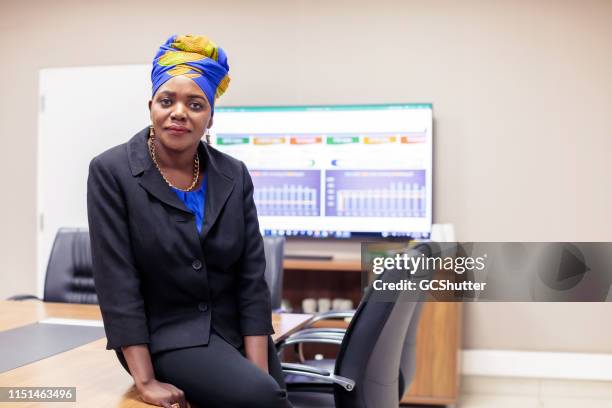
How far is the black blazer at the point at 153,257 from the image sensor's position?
1.36 metres

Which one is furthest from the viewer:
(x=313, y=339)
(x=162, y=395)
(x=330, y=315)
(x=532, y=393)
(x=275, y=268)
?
(x=532, y=393)

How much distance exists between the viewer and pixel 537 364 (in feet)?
13.0

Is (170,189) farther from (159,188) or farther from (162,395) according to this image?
(162,395)

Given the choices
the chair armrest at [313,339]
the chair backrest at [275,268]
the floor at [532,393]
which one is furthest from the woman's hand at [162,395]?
the floor at [532,393]

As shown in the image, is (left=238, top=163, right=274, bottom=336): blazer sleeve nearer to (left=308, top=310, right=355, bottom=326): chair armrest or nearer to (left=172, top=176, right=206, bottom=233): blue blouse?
(left=172, top=176, right=206, bottom=233): blue blouse

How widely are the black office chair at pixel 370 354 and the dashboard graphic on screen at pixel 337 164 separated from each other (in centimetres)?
201

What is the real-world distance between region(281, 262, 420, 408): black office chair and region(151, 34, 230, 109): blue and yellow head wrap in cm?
65

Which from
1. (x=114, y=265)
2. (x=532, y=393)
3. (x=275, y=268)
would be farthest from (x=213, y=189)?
(x=532, y=393)

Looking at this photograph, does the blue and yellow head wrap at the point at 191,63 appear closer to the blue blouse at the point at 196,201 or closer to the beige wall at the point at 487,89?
the blue blouse at the point at 196,201

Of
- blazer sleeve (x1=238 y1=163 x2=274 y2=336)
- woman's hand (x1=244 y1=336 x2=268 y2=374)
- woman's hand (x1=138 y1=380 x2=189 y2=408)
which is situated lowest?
woman's hand (x1=138 y1=380 x2=189 y2=408)

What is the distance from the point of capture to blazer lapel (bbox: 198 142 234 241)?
4.72 feet

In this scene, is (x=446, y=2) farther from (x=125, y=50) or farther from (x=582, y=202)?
(x=125, y=50)

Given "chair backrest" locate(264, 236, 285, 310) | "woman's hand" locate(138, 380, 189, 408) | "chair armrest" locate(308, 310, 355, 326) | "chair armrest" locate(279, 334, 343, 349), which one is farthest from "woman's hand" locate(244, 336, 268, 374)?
"chair backrest" locate(264, 236, 285, 310)

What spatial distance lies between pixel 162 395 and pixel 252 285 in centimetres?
34
